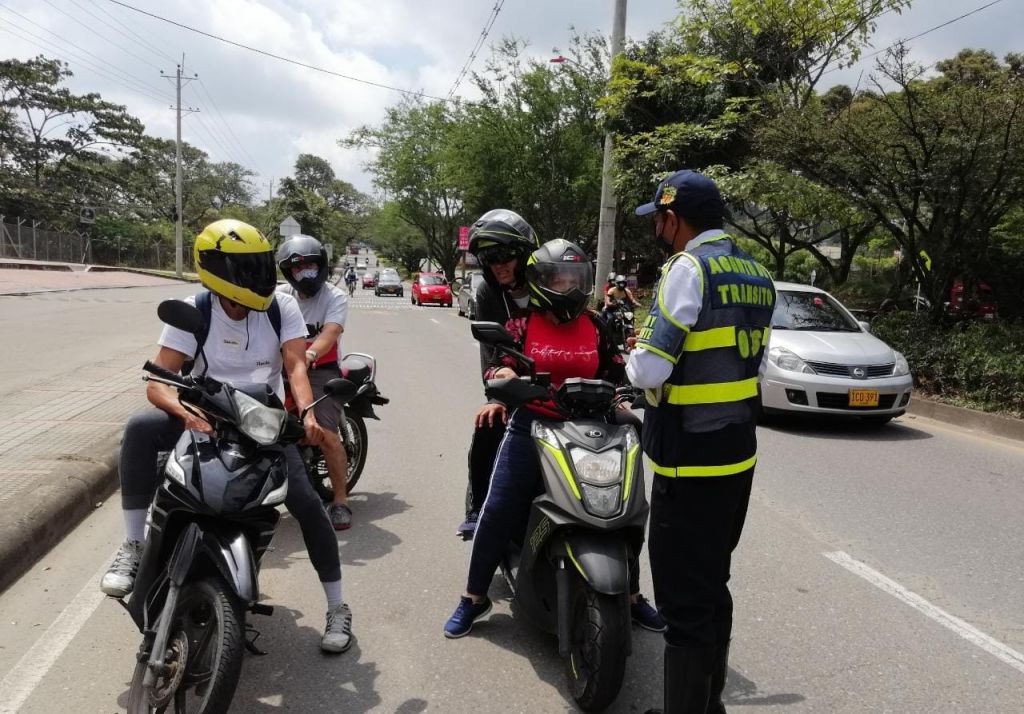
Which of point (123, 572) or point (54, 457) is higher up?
point (123, 572)

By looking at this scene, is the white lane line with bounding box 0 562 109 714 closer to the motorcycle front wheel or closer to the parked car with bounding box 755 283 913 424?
the motorcycle front wheel

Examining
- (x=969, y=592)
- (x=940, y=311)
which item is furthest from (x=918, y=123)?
(x=969, y=592)

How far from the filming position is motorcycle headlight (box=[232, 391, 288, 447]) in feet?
8.78

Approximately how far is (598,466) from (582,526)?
23cm

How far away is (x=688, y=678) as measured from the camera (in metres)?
2.45

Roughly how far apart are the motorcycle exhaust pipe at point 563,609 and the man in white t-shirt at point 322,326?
86.4 inches

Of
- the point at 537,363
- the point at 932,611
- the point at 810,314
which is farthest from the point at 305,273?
the point at 810,314

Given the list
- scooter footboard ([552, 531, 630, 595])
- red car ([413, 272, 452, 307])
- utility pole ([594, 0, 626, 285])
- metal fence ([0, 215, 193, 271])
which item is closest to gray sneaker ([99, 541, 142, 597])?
scooter footboard ([552, 531, 630, 595])

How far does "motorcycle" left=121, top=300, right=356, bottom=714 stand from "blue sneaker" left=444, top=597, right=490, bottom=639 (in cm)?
104

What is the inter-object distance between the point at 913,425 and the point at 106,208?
5469 cm

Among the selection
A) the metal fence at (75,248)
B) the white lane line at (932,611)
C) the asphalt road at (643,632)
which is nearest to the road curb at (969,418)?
the asphalt road at (643,632)

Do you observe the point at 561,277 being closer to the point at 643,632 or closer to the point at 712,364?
the point at 712,364

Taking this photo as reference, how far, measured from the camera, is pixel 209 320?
320 centimetres

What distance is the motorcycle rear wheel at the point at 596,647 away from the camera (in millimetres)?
2730
